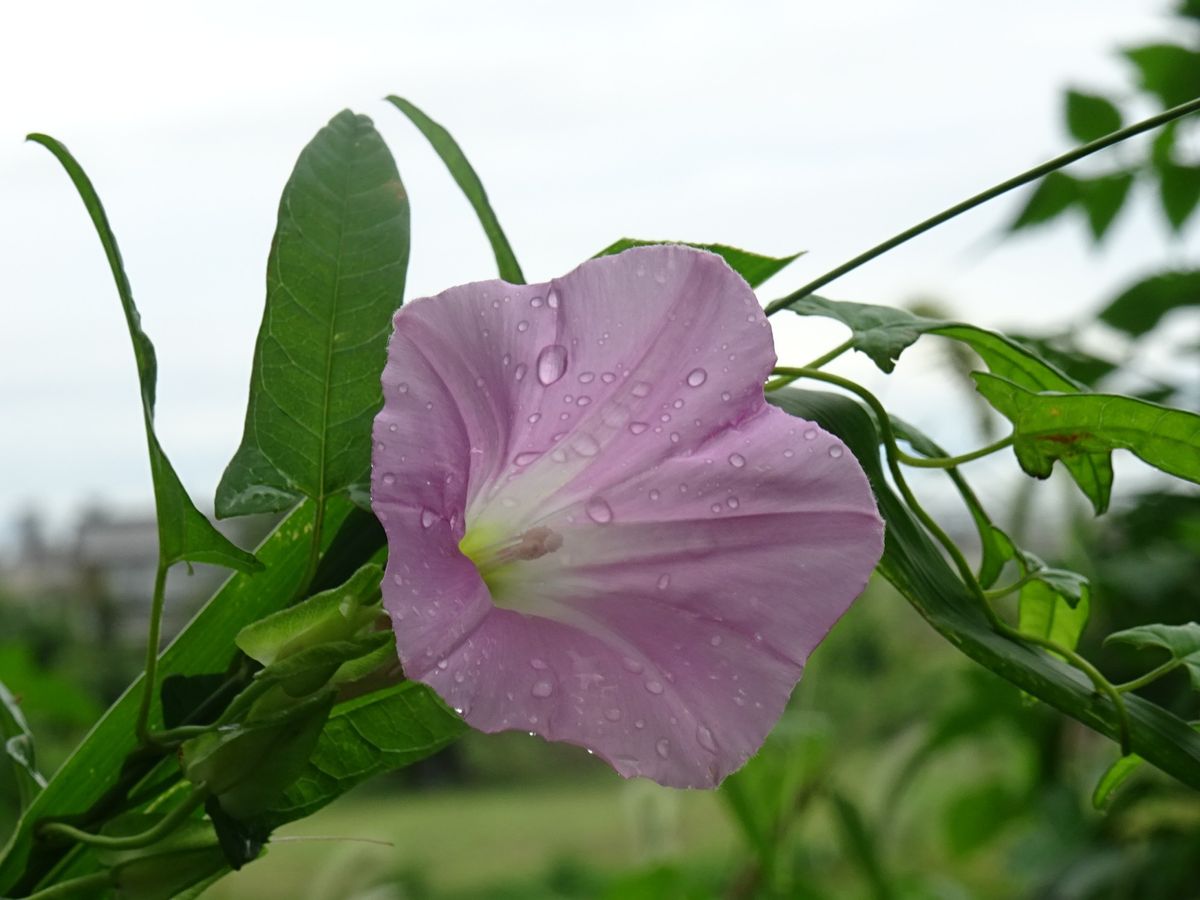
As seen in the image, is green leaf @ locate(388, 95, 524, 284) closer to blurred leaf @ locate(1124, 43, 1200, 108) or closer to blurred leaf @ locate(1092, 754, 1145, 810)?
blurred leaf @ locate(1092, 754, 1145, 810)

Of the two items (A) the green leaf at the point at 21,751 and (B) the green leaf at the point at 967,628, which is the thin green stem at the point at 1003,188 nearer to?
(B) the green leaf at the point at 967,628

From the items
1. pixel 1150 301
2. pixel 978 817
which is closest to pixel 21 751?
pixel 1150 301

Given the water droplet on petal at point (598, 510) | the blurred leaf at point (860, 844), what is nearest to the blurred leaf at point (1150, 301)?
the blurred leaf at point (860, 844)

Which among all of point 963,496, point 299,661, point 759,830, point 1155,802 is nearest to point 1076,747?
point 1155,802

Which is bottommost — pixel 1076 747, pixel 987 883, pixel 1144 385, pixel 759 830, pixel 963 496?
pixel 987 883

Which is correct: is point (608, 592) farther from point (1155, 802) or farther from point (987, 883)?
point (987, 883)

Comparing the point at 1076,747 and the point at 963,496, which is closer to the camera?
the point at 963,496
